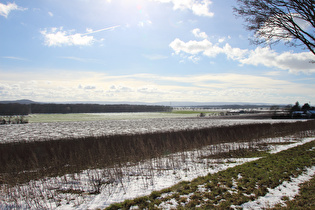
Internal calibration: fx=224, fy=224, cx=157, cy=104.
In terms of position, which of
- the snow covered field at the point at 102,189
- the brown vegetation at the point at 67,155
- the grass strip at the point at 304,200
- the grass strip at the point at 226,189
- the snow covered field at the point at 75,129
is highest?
the grass strip at the point at 304,200

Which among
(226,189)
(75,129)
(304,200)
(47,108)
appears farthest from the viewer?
(47,108)

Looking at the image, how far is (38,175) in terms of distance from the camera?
433 inches

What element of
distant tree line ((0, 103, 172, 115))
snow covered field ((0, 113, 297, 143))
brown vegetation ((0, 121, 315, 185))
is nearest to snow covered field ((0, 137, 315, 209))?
brown vegetation ((0, 121, 315, 185))

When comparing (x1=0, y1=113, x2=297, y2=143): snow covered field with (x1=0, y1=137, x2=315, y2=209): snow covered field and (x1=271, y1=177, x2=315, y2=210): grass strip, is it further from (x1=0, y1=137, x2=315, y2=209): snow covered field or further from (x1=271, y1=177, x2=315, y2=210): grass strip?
(x1=271, y1=177, x2=315, y2=210): grass strip

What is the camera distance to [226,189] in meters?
7.10

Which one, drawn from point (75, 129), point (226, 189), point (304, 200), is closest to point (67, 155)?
point (226, 189)

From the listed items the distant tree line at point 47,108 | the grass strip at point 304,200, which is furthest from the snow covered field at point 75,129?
the distant tree line at point 47,108

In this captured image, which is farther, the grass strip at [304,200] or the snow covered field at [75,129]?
the snow covered field at [75,129]

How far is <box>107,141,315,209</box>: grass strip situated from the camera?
247 inches

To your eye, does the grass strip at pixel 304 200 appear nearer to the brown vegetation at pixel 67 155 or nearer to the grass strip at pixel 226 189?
the grass strip at pixel 226 189

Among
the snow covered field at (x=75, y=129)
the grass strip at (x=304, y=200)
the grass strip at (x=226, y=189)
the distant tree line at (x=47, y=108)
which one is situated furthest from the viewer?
the distant tree line at (x=47, y=108)

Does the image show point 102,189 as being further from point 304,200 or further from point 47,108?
point 47,108

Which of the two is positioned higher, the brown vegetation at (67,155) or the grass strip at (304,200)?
the grass strip at (304,200)

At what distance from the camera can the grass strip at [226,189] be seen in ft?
20.6
